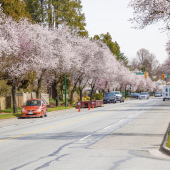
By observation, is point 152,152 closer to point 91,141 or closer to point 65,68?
point 91,141

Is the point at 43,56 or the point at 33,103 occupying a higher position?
the point at 43,56

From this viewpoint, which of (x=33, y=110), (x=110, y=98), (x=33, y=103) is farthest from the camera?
(x=110, y=98)

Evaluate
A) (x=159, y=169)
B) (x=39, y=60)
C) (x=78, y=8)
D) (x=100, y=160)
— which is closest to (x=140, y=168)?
(x=159, y=169)

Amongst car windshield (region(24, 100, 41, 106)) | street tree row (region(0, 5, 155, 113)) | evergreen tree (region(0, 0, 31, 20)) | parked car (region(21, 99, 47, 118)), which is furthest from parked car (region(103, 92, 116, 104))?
parked car (region(21, 99, 47, 118))

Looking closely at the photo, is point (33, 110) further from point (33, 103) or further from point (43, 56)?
point (43, 56)

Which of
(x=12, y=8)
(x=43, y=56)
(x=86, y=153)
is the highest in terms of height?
(x=12, y=8)

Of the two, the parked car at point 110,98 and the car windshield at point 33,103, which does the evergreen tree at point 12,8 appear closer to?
the car windshield at point 33,103

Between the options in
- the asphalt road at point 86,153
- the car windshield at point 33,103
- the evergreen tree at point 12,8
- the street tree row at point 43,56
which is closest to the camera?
the asphalt road at point 86,153

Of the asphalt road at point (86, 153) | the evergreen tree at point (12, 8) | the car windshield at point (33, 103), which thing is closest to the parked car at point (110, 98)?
the evergreen tree at point (12, 8)

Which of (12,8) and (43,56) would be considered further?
(12,8)

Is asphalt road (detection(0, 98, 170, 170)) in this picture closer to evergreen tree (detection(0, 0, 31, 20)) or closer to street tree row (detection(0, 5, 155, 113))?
street tree row (detection(0, 5, 155, 113))

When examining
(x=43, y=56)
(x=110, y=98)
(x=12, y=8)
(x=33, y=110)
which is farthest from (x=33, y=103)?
(x=110, y=98)

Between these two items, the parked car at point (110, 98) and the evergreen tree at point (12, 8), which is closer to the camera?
the evergreen tree at point (12, 8)

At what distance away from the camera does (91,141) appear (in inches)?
536
